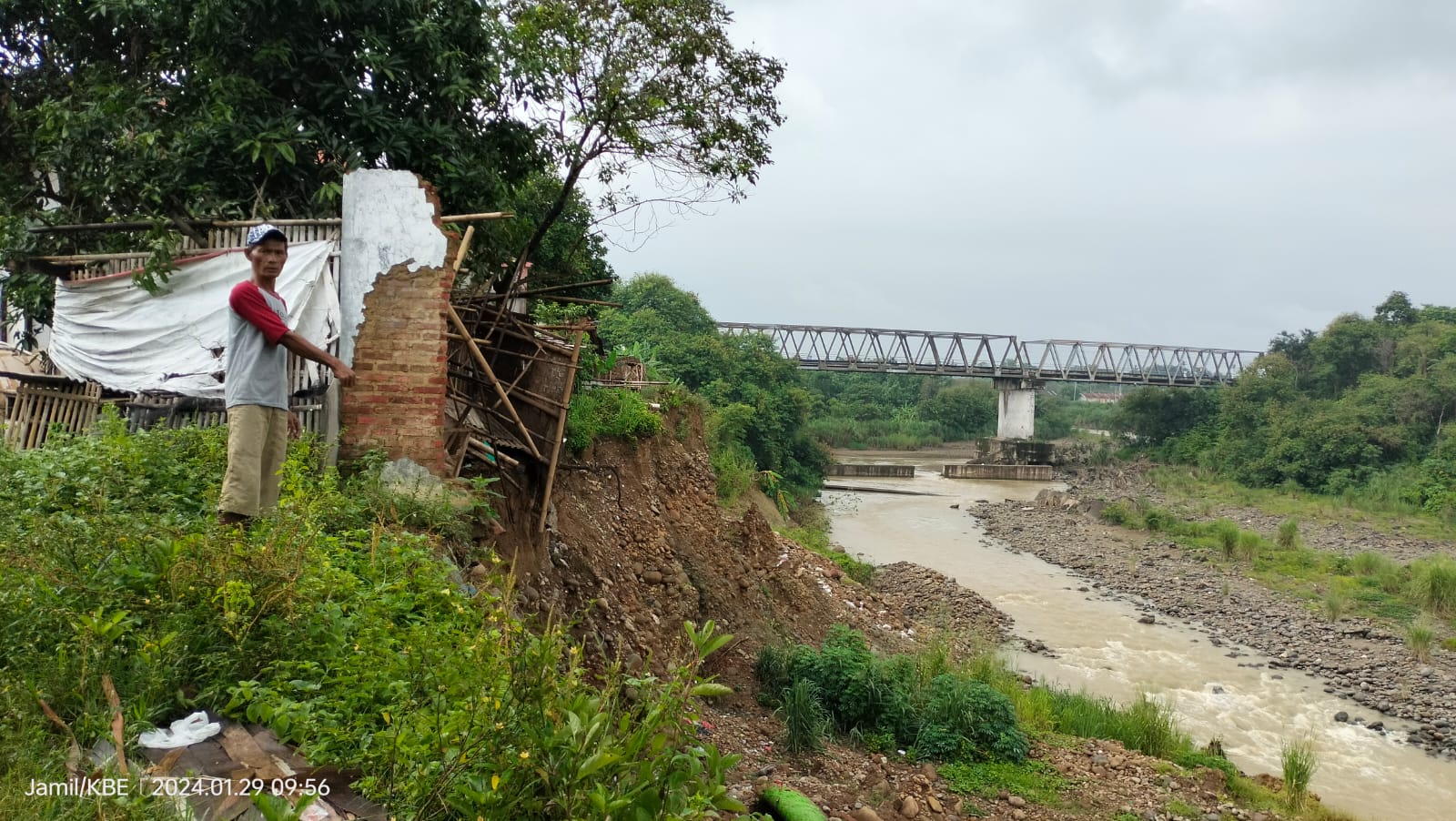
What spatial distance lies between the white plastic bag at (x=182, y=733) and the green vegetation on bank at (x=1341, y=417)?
1210 inches

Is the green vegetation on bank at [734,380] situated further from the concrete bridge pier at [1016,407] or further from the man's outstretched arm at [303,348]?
the man's outstretched arm at [303,348]

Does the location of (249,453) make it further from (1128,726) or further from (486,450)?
A: (1128,726)

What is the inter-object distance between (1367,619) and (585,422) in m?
16.0

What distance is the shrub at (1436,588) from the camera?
658 inches

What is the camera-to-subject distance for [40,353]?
22.9 feet

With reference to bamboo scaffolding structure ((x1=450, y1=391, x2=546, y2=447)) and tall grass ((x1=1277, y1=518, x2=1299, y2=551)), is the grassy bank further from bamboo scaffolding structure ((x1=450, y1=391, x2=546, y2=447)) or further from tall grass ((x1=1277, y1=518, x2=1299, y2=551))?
bamboo scaffolding structure ((x1=450, y1=391, x2=546, y2=447))

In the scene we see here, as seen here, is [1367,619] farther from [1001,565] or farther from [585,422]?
[585,422]

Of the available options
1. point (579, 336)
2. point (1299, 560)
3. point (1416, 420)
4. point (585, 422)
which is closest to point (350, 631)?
point (579, 336)

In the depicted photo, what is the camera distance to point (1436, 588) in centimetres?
1698

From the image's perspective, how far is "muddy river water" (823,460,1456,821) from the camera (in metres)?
10.0

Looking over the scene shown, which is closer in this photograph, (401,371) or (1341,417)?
(401,371)

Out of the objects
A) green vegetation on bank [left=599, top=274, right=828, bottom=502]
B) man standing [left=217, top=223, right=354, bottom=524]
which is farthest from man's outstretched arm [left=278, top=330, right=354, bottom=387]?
green vegetation on bank [left=599, top=274, right=828, bottom=502]

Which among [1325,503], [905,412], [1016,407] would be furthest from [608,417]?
[905,412]

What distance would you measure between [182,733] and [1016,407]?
46.3 metres
